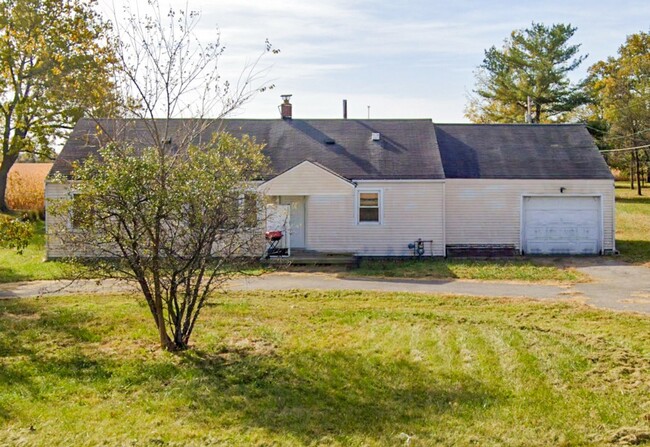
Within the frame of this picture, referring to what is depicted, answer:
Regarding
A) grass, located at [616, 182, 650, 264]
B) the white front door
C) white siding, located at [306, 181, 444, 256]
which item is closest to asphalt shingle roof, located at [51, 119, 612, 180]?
white siding, located at [306, 181, 444, 256]

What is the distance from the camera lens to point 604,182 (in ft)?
75.6

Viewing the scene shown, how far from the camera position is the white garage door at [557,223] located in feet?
76.0

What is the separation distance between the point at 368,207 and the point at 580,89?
2922cm

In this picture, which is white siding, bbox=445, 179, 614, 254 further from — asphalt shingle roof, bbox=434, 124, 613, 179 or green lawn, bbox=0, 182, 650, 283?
green lawn, bbox=0, 182, 650, 283

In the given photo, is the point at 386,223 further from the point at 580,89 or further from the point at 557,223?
the point at 580,89

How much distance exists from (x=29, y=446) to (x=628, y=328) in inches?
359

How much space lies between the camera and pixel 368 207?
22.7 meters

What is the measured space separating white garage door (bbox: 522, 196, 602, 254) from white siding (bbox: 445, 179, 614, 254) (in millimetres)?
326

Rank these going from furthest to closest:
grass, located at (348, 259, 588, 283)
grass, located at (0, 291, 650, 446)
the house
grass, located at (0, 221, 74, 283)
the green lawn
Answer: the house → grass, located at (0, 221, 74, 283) → the green lawn → grass, located at (348, 259, 588, 283) → grass, located at (0, 291, 650, 446)

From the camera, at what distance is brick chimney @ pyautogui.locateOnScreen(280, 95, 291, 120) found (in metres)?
26.2

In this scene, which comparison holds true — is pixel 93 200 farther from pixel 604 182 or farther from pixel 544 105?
pixel 544 105

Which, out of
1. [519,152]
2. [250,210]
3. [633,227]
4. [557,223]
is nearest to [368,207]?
[519,152]

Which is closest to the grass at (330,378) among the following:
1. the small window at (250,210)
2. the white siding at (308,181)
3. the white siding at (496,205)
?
the small window at (250,210)

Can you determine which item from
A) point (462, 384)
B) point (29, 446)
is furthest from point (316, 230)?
point (29, 446)
